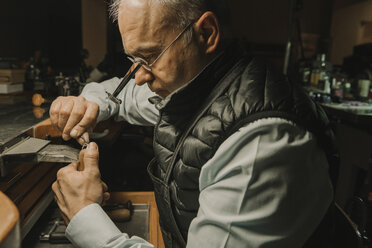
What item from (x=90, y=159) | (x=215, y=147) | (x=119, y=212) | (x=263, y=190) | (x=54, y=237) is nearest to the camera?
(x=263, y=190)

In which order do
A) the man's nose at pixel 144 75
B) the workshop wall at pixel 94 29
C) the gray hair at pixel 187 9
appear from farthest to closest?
the workshop wall at pixel 94 29 < the man's nose at pixel 144 75 < the gray hair at pixel 187 9

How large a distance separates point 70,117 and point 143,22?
49 centimetres

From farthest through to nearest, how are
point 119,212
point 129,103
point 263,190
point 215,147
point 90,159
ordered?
point 129,103 → point 119,212 → point 90,159 → point 215,147 → point 263,190

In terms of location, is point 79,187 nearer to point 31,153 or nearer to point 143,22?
point 31,153

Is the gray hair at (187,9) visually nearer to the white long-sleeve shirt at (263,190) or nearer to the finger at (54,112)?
the white long-sleeve shirt at (263,190)

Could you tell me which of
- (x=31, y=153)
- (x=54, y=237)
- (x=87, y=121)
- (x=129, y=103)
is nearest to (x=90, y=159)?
(x=31, y=153)

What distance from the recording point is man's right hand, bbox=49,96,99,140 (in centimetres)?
107

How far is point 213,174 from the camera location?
0.73 metres

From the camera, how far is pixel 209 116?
0.81 meters

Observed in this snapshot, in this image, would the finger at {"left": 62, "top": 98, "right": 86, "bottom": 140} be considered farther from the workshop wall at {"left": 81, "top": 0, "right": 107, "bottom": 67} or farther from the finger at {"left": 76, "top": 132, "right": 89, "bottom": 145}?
the workshop wall at {"left": 81, "top": 0, "right": 107, "bottom": 67}

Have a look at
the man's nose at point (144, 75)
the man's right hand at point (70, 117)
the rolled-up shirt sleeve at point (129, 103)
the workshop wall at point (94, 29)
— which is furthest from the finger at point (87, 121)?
the workshop wall at point (94, 29)

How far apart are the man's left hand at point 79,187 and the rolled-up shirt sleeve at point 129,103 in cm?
51

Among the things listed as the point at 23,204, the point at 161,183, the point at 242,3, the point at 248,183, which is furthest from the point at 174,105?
the point at 242,3

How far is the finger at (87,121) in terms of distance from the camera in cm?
107
